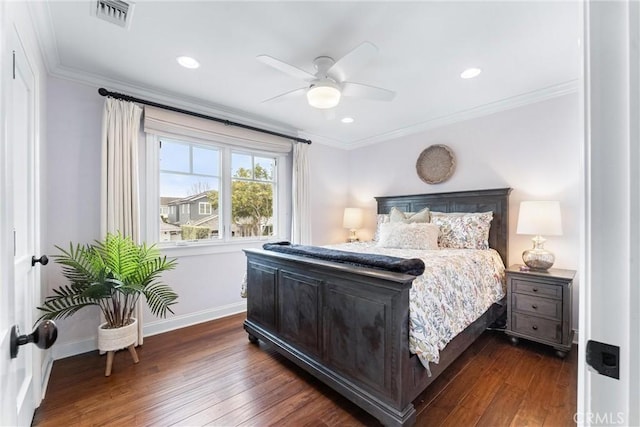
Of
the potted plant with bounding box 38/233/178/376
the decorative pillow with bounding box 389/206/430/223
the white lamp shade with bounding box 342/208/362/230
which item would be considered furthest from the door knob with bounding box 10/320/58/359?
the white lamp shade with bounding box 342/208/362/230

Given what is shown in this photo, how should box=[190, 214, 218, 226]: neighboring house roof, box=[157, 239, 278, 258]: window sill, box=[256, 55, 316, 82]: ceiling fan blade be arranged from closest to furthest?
1. box=[256, 55, 316, 82]: ceiling fan blade
2. box=[157, 239, 278, 258]: window sill
3. box=[190, 214, 218, 226]: neighboring house roof

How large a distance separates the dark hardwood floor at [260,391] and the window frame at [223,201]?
107 centimetres

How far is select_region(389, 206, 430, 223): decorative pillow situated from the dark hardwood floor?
1.49 meters

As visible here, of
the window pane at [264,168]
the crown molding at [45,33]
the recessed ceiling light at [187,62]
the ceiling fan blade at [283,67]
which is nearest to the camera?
the crown molding at [45,33]

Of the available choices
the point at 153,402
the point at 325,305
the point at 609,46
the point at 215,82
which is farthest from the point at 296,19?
the point at 153,402

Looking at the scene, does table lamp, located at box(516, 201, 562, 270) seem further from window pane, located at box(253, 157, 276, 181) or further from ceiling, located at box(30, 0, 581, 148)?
window pane, located at box(253, 157, 276, 181)

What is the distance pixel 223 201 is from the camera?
350cm

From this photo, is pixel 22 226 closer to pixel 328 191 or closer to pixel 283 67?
pixel 283 67

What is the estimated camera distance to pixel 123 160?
263cm

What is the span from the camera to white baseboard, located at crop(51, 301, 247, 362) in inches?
95.8

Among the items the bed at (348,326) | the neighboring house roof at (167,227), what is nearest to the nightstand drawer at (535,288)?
the bed at (348,326)

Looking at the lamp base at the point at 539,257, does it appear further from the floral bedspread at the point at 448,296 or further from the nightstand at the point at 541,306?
the floral bedspread at the point at 448,296

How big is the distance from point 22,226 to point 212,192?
5.93ft

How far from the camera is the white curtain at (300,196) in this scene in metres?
4.00
